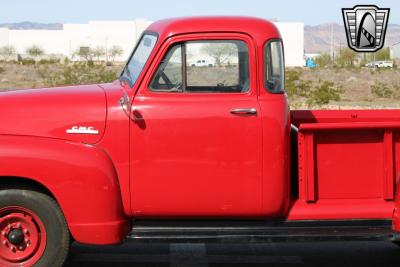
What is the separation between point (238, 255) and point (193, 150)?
1495mm

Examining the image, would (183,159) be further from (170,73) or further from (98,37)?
(98,37)

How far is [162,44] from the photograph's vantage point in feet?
14.5

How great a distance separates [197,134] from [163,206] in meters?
0.54

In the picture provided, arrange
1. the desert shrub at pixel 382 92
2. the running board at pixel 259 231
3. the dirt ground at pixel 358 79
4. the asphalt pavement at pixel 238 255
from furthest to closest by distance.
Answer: the dirt ground at pixel 358 79, the desert shrub at pixel 382 92, the asphalt pavement at pixel 238 255, the running board at pixel 259 231

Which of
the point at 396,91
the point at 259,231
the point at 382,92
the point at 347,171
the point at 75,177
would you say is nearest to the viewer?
the point at 75,177

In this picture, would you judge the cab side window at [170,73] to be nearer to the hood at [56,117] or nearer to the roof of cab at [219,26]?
the roof of cab at [219,26]

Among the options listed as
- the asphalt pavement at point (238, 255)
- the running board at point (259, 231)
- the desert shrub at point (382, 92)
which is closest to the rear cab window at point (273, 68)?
the running board at point (259, 231)

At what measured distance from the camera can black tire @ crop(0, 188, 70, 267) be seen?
14.0ft

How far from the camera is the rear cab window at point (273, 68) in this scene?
4.47m

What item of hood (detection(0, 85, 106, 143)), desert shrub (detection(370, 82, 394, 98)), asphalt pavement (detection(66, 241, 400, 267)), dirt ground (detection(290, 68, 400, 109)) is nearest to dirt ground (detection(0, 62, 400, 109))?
dirt ground (detection(290, 68, 400, 109))

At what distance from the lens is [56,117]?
4344 millimetres

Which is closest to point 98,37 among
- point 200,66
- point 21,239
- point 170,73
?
point 200,66

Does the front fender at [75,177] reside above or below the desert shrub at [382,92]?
above

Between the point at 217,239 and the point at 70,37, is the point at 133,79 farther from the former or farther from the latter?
the point at 70,37
